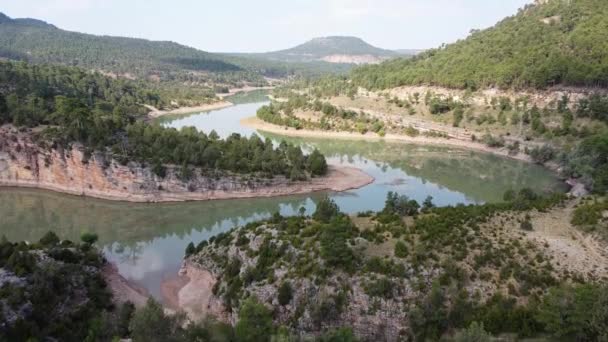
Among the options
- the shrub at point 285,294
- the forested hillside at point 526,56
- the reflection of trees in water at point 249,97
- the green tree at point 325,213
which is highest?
the forested hillside at point 526,56

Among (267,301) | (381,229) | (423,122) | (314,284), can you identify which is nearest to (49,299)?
(267,301)

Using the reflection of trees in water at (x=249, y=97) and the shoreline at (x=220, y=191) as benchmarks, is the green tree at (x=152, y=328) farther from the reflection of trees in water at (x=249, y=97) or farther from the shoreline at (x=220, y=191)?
the reflection of trees in water at (x=249, y=97)

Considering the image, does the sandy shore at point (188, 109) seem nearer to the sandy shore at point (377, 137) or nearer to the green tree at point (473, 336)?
the sandy shore at point (377, 137)

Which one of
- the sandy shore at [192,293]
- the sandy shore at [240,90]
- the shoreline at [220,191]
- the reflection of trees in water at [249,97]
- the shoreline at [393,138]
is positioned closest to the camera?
the sandy shore at [192,293]

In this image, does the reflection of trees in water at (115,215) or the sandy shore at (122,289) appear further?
the reflection of trees in water at (115,215)

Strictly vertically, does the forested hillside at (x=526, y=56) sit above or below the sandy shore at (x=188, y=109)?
above

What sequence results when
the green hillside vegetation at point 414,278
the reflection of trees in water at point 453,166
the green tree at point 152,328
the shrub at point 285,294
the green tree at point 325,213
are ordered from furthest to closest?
the reflection of trees in water at point 453,166
the green tree at point 325,213
the shrub at point 285,294
the green hillside vegetation at point 414,278
the green tree at point 152,328

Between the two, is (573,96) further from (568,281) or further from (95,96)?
(95,96)

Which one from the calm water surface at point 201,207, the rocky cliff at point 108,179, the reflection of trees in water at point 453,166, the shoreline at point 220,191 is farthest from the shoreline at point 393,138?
the rocky cliff at point 108,179

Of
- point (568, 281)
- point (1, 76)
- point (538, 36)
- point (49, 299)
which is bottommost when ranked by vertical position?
point (49, 299)
